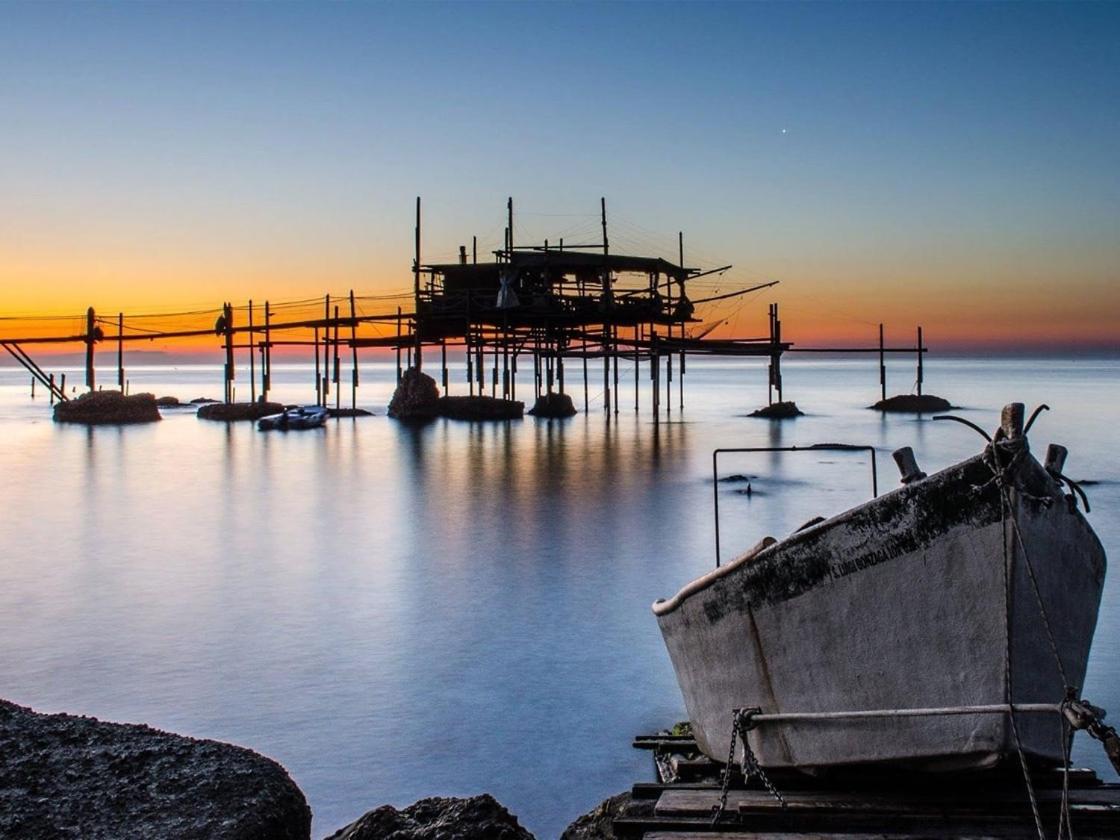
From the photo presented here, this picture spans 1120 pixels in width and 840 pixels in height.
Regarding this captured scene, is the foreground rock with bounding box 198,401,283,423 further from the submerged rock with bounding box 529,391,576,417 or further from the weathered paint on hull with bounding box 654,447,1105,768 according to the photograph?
the weathered paint on hull with bounding box 654,447,1105,768

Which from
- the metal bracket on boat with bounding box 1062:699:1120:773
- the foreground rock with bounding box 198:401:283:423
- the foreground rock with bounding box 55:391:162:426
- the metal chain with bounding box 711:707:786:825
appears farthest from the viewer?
the foreground rock with bounding box 198:401:283:423

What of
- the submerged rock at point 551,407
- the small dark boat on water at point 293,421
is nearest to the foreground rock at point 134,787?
the small dark boat on water at point 293,421

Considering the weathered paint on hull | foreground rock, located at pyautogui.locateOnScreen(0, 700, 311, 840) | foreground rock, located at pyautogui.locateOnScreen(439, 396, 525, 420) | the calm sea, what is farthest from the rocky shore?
foreground rock, located at pyautogui.locateOnScreen(439, 396, 525, 420)

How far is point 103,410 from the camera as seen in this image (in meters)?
44.1

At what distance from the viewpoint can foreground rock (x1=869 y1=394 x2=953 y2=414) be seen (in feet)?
166

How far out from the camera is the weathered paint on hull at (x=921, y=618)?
421 cm

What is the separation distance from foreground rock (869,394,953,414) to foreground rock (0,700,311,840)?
48.1 meters

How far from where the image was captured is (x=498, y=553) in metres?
Result: 16.1

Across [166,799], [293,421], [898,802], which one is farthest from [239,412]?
[898,802]

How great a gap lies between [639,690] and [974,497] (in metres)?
5.01

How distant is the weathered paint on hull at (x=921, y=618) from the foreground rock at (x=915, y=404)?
156 ft

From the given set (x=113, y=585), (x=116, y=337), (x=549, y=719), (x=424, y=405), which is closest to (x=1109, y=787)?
(x=549, y=719)

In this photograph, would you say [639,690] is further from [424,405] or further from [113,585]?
[424,405]

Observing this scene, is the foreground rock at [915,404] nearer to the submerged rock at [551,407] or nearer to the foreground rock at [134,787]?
the submerged rock at [551,407]
